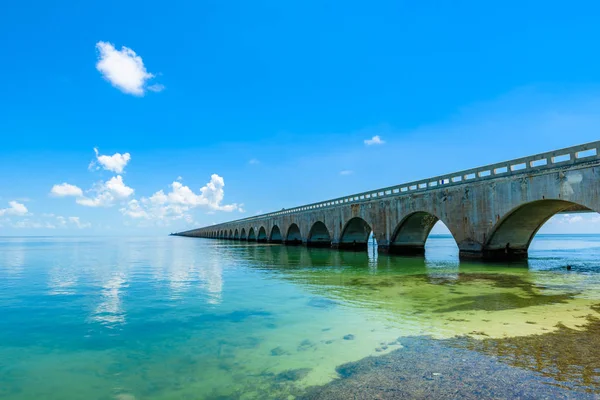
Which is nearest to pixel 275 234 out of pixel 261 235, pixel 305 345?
pixel 261 235

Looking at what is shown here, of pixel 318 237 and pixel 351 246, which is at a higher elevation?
pixel 318 237

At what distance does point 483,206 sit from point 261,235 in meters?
55.7

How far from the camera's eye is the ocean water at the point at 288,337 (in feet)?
18.1

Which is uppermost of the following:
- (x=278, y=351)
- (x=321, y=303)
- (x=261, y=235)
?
(x=261, y=235)

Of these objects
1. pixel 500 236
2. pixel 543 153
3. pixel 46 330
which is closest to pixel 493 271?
pixel 500 236

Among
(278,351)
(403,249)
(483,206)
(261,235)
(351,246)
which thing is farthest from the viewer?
(261,235)

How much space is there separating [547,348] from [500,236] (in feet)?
54.1

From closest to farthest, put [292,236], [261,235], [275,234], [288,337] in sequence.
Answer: [288,337] < [292,236] < [275,234] < [261,235]

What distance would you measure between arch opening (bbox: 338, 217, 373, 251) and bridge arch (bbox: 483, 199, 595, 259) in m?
17.4

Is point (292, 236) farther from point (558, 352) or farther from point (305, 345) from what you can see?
point (558, 352)

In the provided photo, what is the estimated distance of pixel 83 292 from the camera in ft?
49.9

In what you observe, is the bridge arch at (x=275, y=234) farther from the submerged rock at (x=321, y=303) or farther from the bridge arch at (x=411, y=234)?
the submerged rock at (x=321, y=303)

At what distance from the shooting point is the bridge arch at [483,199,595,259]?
19.2m

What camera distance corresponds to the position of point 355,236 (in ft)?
129
